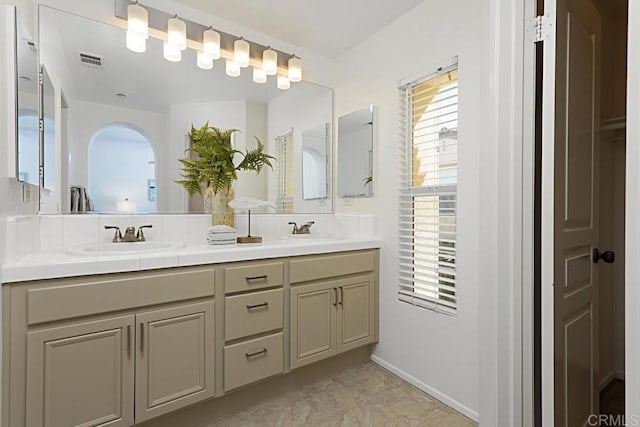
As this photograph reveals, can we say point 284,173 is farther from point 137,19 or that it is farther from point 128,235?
point 137,19

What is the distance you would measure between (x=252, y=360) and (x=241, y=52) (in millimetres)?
2010

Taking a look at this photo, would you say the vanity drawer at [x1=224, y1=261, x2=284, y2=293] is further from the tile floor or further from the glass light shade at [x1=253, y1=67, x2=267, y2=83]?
the glass light shade at [x1=253, y1=67, x2=267, y2=83]

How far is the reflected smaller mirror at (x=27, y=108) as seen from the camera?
1.35 meters

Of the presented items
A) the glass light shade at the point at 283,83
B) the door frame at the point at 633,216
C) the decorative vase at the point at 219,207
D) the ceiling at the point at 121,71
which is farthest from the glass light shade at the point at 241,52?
the door frame at the point at 633,216

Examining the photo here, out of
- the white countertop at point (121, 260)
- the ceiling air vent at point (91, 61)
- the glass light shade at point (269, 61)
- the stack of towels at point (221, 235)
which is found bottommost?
the white countertop at point (121, 260)

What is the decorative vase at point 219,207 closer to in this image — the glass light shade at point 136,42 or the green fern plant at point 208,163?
the green fern plant at point 208,163

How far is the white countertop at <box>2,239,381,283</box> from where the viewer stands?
1226 mm

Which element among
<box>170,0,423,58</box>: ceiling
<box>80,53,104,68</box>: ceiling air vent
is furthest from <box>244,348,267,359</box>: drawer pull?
<box>170,0,423,58</box>: ceiling

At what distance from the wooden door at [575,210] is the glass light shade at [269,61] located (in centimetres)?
178

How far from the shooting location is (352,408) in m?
1.87

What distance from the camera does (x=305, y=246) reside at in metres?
1.98

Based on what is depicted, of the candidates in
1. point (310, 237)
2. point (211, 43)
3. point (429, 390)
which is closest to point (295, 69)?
point (211, 43)

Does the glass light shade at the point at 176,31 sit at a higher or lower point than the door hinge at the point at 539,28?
higher

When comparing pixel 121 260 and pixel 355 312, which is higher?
pixel 121 260
